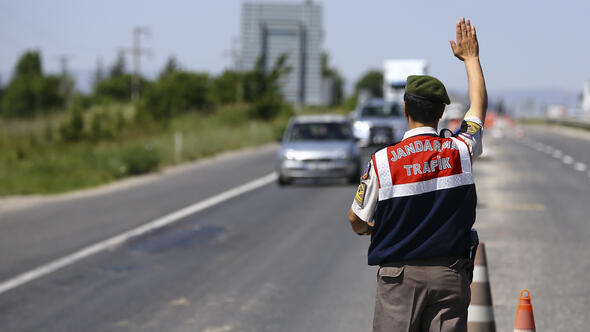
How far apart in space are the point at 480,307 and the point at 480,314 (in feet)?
0.19

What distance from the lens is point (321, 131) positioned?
20.7 m

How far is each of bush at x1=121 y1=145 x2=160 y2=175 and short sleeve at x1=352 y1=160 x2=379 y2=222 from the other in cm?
2027

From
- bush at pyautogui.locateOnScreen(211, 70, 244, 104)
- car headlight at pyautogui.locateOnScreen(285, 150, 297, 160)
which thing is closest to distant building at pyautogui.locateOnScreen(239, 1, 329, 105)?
bush at pyautogui.locateOnScreen(211, 70, 244, 104)

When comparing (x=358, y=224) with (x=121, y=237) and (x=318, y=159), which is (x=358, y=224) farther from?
(x=318, y=159)

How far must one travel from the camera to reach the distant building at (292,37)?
67375mm

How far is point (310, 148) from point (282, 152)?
1.95 ft

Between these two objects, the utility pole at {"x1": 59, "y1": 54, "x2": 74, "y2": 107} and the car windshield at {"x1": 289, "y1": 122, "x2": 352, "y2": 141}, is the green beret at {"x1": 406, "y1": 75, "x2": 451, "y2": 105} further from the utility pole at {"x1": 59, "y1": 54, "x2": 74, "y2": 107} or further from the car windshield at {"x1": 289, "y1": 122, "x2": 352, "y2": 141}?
the utility pole at {"x1": 59, "y1": 54, "x2": 74, "y2": 107}

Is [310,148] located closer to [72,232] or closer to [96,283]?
[72,232]

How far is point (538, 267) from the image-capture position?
31.9ft

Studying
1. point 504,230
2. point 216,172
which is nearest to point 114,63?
point 216,172

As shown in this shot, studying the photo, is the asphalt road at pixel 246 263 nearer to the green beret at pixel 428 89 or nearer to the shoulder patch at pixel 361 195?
the shoulder patch at pixel 361 195

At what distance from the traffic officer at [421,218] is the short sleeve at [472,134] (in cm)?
1

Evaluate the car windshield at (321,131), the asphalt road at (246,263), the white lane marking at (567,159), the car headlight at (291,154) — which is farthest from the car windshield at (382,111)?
the asphalt road at (246,263)

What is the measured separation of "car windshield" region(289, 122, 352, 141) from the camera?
2056cm
